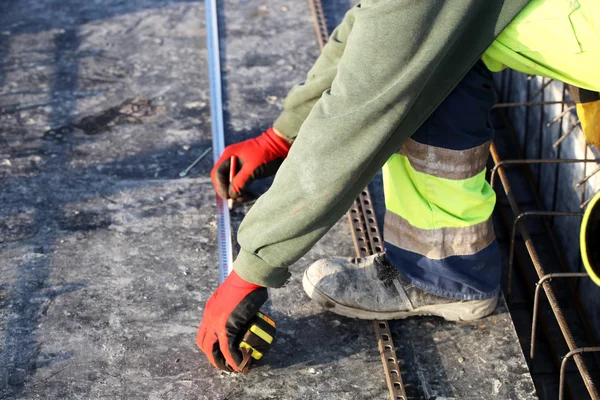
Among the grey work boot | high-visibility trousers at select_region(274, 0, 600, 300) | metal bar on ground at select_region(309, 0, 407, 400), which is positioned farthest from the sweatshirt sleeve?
metal bar on ground at select_region(309, 0, 407, 400)

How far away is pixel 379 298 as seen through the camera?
2539mm

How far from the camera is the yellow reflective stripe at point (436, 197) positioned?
7.88ft

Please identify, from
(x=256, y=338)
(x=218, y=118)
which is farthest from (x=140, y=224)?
(x=256, y=338)

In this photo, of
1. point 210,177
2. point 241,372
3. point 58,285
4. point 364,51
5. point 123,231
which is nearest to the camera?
point 364,51

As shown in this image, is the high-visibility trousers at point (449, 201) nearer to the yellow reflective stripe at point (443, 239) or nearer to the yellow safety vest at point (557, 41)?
the yellow reflective stripe at point (443, 239)

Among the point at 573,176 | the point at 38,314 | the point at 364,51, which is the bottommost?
the point at 38,314

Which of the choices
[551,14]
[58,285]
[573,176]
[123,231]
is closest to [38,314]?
[58,285]

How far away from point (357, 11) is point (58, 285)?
1.36 meters

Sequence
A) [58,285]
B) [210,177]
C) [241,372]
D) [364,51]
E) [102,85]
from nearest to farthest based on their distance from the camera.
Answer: [364,51] < [241,372] < [58,285] < [210,177] < [102,85]

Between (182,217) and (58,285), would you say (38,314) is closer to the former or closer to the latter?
(58,285)

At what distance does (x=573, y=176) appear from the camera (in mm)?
3143

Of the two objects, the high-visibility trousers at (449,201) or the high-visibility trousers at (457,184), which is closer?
the high-visibility trousers at (457,184)

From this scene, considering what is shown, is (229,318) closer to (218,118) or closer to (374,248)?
(374,248)

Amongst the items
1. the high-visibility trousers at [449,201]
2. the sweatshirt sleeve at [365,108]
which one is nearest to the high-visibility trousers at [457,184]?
the high-visibility trousers at [449,201]
